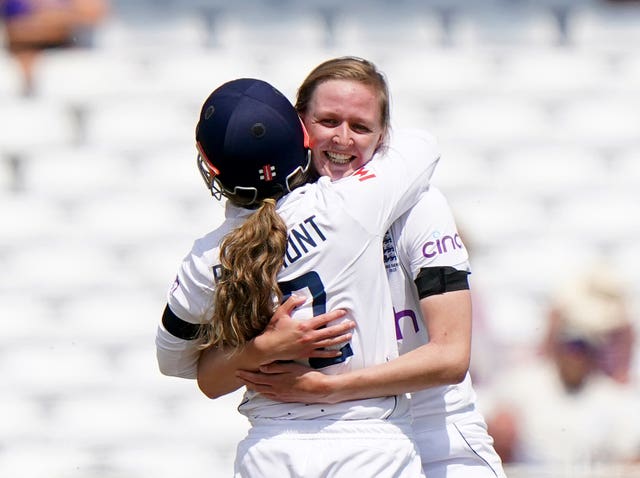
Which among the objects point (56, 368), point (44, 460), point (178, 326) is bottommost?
point (44, 460)

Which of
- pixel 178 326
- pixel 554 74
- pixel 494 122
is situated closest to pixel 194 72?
pixel 494 122

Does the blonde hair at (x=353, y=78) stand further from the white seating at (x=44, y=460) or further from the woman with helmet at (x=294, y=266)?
the white seating at (x=44, y=460)

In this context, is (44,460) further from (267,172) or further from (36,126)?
(267,172)

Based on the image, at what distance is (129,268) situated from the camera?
558 centimetres

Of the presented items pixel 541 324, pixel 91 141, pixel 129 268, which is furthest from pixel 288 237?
pixel 91 141

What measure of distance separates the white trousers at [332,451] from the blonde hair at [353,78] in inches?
23.7

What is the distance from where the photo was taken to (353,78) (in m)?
2.47

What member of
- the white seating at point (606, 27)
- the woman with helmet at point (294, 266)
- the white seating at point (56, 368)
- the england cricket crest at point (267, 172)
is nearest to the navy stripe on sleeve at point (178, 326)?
the woman with helmet at point (294, 266)

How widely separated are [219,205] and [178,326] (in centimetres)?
315

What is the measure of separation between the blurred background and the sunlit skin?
228cm

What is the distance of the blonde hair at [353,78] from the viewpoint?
8.14 ft

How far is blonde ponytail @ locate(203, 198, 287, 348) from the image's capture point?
224 centimetres

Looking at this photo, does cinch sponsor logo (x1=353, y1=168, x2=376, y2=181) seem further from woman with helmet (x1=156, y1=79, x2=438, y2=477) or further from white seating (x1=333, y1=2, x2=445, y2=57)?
white seating (x1=333, y1=2, x2=445, y2=57)

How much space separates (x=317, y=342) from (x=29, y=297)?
3.51 m
